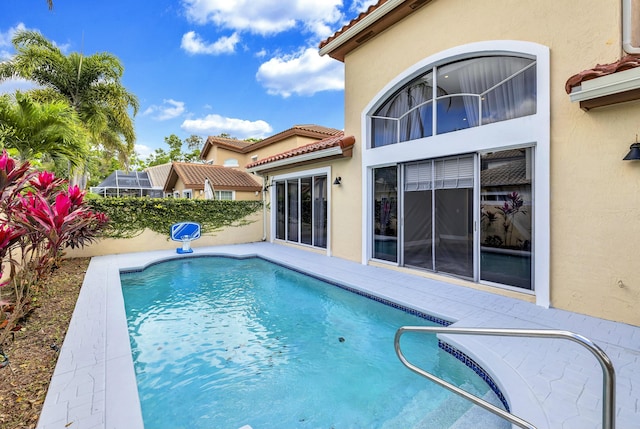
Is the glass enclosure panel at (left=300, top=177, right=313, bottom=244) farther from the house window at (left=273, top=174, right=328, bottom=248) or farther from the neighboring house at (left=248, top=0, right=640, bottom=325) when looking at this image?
the neighboring house at (left=248, top=0, right=640, bottom=325)

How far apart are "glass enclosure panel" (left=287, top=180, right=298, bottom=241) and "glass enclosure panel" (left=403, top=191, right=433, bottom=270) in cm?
691

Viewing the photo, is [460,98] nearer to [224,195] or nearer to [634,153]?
[634,153]

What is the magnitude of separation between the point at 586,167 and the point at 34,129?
48.6ft

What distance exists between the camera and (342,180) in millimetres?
12344

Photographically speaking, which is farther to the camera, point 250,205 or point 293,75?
point 293,75

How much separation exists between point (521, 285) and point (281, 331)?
5750mm

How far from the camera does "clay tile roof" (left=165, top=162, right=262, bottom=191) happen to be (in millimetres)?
22625

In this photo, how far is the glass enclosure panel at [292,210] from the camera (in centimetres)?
1568

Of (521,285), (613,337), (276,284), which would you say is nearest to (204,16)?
(276,284)

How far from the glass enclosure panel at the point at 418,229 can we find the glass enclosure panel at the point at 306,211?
18.3 ft

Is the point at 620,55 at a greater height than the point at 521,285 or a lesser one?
greater

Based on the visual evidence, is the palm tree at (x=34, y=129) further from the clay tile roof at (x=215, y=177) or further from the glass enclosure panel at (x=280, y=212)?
the clay tile roof at (x=215, y=177)

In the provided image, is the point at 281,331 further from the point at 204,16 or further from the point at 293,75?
the point at 293,75

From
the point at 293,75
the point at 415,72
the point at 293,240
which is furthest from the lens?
the point at 293,75
